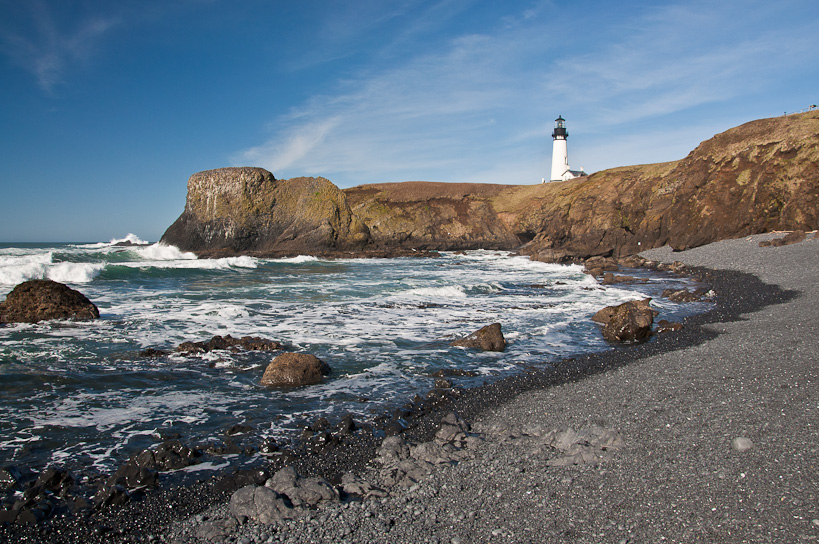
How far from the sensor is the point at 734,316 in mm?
11703

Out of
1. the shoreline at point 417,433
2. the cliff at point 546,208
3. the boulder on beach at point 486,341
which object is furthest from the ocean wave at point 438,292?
the cliff at point 546,208

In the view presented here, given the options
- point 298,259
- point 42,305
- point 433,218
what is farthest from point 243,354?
point 433,218

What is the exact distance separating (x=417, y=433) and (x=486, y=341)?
439cm

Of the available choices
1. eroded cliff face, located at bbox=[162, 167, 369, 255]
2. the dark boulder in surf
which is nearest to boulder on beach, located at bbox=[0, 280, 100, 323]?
the dark boulder in surf

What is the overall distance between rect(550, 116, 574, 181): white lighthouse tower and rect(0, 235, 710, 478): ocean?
59669 millimetres

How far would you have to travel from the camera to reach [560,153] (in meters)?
76.5

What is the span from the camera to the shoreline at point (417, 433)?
3.78 m

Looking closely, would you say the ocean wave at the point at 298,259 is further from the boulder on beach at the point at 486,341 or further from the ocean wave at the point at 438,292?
the boulder on beach at the point at 486,341

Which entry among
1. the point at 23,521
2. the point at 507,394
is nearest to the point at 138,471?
the point at 23,521

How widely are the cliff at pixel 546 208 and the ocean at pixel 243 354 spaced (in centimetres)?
1463

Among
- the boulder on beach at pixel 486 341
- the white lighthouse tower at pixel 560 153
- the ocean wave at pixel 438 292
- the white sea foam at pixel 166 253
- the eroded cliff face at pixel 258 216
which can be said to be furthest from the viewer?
the white lighthouse tower at pixel 560 153

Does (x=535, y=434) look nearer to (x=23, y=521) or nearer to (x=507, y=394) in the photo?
(x=507, y=394)

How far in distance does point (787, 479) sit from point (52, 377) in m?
9.59

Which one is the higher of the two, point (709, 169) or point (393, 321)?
point (709, 169)
